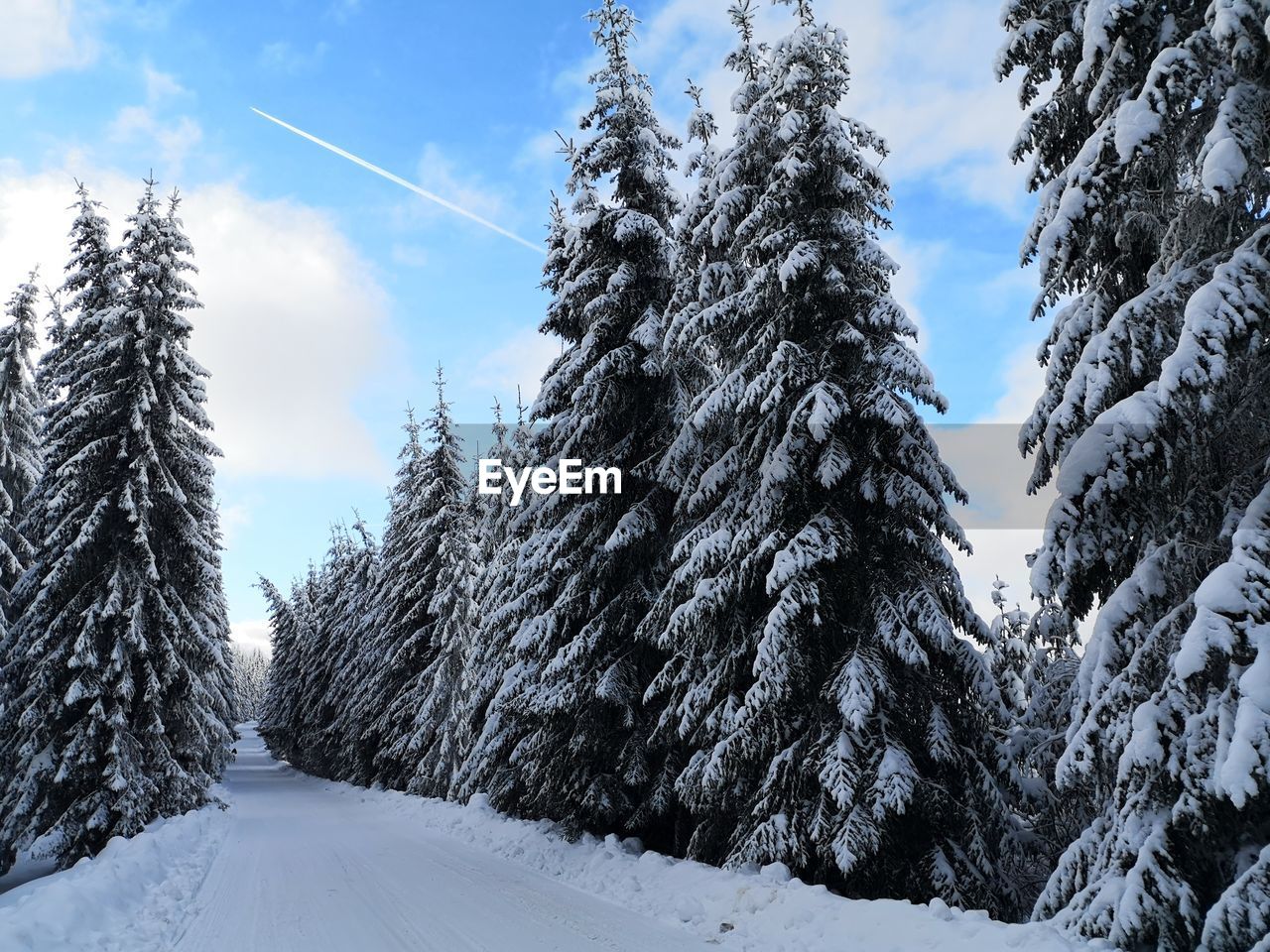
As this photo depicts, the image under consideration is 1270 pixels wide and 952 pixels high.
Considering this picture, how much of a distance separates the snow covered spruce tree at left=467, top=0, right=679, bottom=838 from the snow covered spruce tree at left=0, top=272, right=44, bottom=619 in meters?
18.2

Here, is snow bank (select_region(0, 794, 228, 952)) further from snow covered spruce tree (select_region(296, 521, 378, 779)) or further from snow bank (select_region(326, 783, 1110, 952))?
snow covered spruce tree (select_region(296, 521, 378, 779))

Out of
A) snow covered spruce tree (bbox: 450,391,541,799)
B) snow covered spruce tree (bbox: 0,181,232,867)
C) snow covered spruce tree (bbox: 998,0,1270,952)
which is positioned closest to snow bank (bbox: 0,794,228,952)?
snow covered spruce tree (bbox: 0,181,232,867)

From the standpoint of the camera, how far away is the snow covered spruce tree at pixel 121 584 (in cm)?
1666

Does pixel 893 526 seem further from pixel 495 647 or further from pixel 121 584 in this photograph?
pixel 121 584

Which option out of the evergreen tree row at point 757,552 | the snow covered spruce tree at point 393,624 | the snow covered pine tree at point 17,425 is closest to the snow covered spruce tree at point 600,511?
the evergreen tree row at point 757,552

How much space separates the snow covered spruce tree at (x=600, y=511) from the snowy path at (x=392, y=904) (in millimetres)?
1951

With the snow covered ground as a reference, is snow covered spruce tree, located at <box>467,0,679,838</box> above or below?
above

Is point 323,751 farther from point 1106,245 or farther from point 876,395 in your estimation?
point 1106,245

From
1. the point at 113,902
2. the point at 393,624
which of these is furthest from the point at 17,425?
the point at 113,902

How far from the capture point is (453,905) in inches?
402

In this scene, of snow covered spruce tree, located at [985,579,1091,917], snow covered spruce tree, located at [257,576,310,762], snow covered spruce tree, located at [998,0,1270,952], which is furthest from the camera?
snow covered spruce tree, located at [257,576,310,762]

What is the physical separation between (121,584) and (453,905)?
12.7m

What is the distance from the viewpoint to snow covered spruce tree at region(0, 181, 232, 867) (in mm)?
16656

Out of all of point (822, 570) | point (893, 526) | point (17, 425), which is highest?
point (17, 425)
